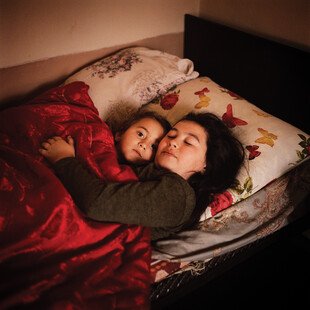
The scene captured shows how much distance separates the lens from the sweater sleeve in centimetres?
84

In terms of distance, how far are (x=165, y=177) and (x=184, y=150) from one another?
14cm

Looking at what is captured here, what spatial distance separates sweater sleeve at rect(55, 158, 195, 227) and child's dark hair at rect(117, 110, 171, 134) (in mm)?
313

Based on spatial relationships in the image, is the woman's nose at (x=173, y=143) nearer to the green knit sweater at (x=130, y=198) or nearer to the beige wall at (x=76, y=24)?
the green knit sweater at (x=130, y=198)

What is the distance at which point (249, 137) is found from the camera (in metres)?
1.12

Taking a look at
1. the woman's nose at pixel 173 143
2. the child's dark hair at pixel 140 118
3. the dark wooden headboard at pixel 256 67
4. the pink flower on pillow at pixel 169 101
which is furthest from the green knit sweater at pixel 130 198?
the dark wooden headboard at pixel 256 67

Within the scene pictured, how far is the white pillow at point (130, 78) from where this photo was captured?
4.57 ft

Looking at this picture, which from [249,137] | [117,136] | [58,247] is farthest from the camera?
[117,136]

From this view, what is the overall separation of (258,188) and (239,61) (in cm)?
70

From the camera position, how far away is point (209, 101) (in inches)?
50.0

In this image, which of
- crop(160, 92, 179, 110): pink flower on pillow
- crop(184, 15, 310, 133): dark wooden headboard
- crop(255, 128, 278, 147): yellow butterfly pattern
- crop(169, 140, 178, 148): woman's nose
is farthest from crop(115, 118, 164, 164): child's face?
crop(184, 15, 310, 133): dark wooden headboard

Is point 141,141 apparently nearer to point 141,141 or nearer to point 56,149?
point 141,141

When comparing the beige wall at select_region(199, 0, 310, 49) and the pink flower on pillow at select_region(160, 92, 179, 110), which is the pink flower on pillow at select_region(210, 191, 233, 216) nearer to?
the pink flower on pillow at select_region(160, 92, 179, 110)

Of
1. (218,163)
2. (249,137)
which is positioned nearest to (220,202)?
(218,163)

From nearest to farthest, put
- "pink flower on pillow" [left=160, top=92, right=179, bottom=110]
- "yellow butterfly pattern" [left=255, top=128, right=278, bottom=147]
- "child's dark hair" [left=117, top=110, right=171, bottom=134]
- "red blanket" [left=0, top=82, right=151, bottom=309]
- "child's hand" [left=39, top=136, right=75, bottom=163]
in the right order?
"red blanket" [left=0, top=82, right=151, bottom=309]
"child's hand" [left=39, top=136, right=75, bottom=163]
"yellow butterfly pattern" [left=255, top=128, right=278, bottom=147]
"child's dark hair" [left=117, top=110, right=171, bottom=134]
"pink flower on pillow" [left=160, top=92, right=179, bottom=110]
